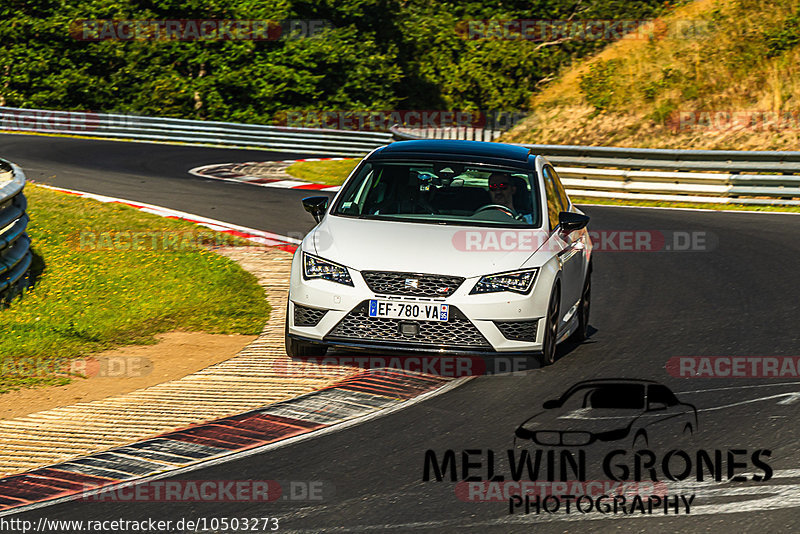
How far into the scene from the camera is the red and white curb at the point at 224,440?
5766 mm

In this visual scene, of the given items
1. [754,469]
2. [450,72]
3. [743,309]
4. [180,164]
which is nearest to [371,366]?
[754,469]

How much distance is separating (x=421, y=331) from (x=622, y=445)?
6.48 feet

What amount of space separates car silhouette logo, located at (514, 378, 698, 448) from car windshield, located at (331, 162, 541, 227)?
179cm

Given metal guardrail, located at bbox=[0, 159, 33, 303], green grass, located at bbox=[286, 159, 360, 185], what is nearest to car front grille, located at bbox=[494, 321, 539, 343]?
metal guardrail, located at bbox=[0, 159, 33, 303]

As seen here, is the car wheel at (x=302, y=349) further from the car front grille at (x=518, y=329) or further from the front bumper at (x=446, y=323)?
the car front grille at (x=518, y=329)

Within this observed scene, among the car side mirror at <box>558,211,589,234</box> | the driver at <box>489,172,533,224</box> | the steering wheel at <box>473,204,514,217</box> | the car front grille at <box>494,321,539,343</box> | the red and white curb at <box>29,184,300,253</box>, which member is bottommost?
the red and white curb at <box>29,184,300,253</box>

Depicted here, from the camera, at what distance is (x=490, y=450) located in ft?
20.9

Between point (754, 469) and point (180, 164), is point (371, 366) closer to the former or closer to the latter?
point (754, 469)

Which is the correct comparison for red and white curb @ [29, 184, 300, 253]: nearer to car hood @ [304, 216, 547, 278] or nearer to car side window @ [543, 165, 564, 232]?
car side window @ [543, 165, 564, 232]

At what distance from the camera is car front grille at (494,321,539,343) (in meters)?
8.02

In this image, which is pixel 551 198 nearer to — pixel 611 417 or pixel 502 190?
pixel 502 190

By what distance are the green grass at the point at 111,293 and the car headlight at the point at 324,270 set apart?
174cm

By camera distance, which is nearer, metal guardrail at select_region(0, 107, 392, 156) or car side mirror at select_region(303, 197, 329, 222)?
car side mirror at select_region(303, 197, 329, 222)

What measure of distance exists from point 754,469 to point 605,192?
1551 cm
